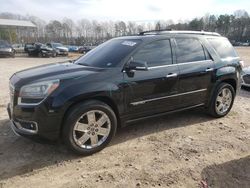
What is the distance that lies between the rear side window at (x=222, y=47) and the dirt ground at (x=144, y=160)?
1533 millimetres

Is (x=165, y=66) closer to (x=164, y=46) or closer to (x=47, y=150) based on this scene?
(x=164, y=46)

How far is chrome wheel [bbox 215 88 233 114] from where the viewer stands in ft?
18.1

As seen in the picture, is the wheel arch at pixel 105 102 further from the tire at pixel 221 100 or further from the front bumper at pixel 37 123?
the tire at pixel 221 100

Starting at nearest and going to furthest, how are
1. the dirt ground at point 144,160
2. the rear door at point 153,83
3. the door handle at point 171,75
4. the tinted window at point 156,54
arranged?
the dirt ground at point 144,160 < the rear door at point 153,83 < the tinted window at point 156,54 < the door handle at point 171,75

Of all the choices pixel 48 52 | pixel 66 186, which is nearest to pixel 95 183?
pixel 66 186

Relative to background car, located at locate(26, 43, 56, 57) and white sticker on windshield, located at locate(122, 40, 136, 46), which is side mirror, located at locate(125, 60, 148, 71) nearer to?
white sticker on windshield, located at locate(122, 40, 136, 46)

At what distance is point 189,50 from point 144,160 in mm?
2340

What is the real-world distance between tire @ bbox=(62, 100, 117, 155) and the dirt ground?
16 cm

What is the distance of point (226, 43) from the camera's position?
18.9ft

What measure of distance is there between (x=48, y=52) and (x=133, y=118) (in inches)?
1032

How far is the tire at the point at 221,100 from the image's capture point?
543 centimetres

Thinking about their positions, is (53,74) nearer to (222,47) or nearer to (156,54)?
(156,54)

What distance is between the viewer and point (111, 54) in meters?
4.48

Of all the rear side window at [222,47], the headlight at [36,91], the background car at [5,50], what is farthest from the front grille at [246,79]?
the background car at [5,50]
